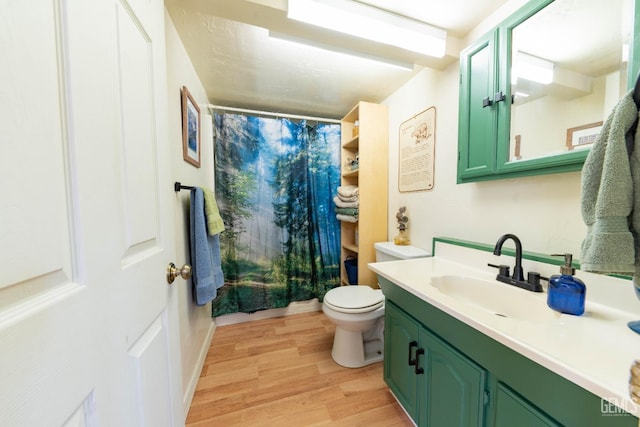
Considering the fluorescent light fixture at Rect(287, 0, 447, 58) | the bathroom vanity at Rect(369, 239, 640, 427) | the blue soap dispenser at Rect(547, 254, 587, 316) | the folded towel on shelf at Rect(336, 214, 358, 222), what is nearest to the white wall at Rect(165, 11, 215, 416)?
the fluorescent light fixture at Rect(287, 0, 447, 58)

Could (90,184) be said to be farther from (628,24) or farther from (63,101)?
(628,24)

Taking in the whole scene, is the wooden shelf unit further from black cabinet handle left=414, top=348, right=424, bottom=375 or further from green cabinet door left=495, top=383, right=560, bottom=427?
green cabinet door left=495, top=383, right=560, bottom=427

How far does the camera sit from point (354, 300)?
156 cm

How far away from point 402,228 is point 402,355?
88 centimetres

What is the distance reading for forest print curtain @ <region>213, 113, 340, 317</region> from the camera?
2020 millimetres

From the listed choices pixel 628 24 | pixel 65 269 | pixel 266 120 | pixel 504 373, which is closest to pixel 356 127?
pixel 266 120

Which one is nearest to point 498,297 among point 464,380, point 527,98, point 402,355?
point 464,380

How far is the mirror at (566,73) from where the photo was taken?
2.53 ft

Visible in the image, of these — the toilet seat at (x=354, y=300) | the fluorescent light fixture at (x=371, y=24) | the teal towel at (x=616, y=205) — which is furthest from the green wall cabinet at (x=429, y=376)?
the fluorescent light fixture at (x=371, y=24)

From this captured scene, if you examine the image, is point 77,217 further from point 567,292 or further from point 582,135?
point 582,135

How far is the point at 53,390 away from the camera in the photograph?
0.31 m

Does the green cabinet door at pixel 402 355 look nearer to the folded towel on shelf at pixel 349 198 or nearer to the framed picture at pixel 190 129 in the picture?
the folded towel on shelf at pixel 349 198

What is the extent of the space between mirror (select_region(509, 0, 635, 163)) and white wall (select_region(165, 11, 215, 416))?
1598 mm

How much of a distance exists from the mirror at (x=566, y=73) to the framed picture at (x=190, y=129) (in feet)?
5.34
